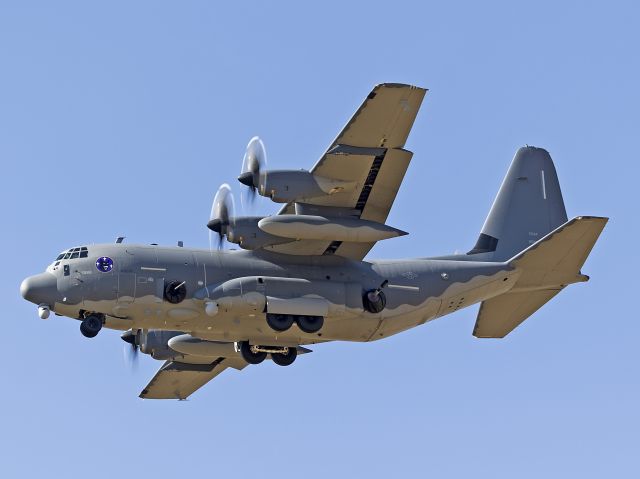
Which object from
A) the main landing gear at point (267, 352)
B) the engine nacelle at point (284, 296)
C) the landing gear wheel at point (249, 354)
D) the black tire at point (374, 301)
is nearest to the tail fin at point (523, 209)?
the black tire at point (374, 301)

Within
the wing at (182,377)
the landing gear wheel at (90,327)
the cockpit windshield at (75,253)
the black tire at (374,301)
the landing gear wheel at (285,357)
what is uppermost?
the cockpit windshield at (75,253)

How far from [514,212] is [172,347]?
27.9 ft

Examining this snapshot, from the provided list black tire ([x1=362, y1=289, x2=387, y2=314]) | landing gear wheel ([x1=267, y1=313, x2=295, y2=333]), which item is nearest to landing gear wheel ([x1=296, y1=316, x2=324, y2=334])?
landing gear wheel ([x1=267, y1=313, x2=295, y2=333])

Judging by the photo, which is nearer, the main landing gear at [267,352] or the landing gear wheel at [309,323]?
the landing gear wheel at [309,323]

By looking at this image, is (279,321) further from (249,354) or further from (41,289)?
(41,289)

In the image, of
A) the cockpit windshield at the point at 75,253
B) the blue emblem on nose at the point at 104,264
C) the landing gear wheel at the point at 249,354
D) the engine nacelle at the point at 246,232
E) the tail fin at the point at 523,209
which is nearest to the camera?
the blue emblem on nose at the point at 104,264

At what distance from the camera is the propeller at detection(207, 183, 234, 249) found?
2989 cm

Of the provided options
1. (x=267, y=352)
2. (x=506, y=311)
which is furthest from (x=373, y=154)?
(x=506, y=311)

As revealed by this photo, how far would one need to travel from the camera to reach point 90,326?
2920 centimetres

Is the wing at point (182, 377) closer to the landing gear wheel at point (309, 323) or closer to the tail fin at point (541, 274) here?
the landing gear wheel at point (309, 323)

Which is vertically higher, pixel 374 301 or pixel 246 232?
pixel 246 232

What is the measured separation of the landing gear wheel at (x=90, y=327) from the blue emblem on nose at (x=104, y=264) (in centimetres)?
102

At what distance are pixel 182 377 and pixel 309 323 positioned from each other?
7245 millimetres

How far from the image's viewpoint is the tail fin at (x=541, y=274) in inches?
1228
